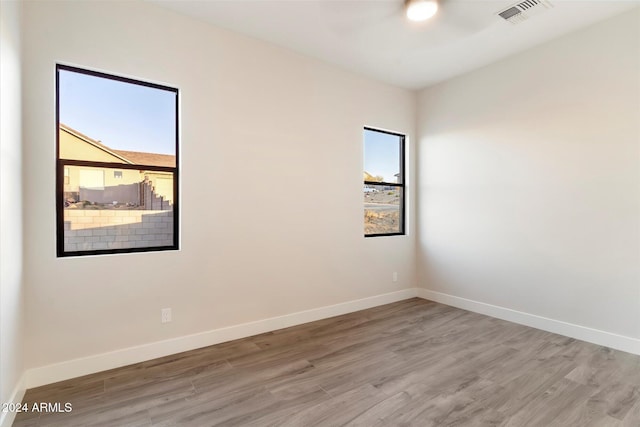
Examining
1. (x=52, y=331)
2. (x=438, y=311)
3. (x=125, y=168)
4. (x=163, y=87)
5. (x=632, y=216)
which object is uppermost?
(x=163, y=87)

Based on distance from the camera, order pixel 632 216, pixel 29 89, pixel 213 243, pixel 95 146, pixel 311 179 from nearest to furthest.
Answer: pixel 29 89
pixel 95 146
pixel 632 216
pixel 213 243
pixel 311 179

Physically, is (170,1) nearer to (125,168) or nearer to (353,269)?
(125,168)

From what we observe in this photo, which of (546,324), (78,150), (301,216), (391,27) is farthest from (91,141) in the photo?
(546,324)

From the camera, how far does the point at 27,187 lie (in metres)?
2.28

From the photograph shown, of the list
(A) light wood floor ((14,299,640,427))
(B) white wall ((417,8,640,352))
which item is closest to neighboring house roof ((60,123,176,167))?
(A) light wood floor ((14,299,640,427))

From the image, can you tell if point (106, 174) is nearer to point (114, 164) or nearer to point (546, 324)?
point (114, 164)

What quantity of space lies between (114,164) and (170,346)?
1.67 metres

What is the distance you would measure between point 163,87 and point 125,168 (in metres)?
0.82

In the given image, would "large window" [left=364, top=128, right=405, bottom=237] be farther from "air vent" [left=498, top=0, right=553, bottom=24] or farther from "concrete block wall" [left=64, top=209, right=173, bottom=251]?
"concrete block wall" [left=64, top=209, right=173, bottom=251]

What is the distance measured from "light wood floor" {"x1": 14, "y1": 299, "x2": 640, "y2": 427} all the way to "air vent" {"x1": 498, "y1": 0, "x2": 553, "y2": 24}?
10.2 feet

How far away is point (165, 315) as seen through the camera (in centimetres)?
281

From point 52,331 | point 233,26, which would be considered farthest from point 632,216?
point 52,331

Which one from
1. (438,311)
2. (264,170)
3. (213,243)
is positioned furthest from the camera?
(438,311)

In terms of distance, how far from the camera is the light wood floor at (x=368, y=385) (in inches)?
77.9
